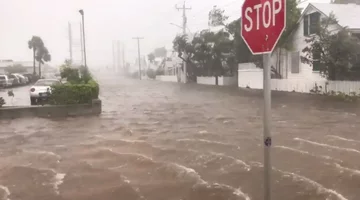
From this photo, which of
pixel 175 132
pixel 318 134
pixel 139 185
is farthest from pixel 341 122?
pixel 139 185

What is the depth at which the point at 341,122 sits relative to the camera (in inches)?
513

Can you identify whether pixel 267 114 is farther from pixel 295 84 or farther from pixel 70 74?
pixel 295 84

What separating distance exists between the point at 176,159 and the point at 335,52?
643 inches

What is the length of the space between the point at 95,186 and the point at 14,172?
6.91ft

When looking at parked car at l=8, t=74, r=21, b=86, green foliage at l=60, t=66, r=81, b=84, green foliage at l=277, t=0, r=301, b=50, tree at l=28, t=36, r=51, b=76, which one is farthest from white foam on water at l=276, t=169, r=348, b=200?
tree at l=28, t=36, r=51, b=76

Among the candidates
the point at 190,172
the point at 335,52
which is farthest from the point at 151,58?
the point at 190,172

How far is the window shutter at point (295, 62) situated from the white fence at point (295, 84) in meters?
0.76

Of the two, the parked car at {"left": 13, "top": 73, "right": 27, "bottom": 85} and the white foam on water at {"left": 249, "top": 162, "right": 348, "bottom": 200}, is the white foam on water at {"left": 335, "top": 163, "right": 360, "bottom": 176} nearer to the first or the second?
the white foam on water at {"left": 249, "top": 162, "right": 348, "bottom": 200}

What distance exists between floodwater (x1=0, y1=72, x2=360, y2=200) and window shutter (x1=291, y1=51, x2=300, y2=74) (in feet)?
48.3

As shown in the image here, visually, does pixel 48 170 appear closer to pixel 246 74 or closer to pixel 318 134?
pixel 318 134

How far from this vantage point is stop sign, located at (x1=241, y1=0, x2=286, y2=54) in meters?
2.80

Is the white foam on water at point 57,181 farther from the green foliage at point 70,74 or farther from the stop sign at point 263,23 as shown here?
the green foliage at point 70,74

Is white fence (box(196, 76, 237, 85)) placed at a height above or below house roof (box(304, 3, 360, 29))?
below

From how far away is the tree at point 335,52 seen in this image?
68.6ft
